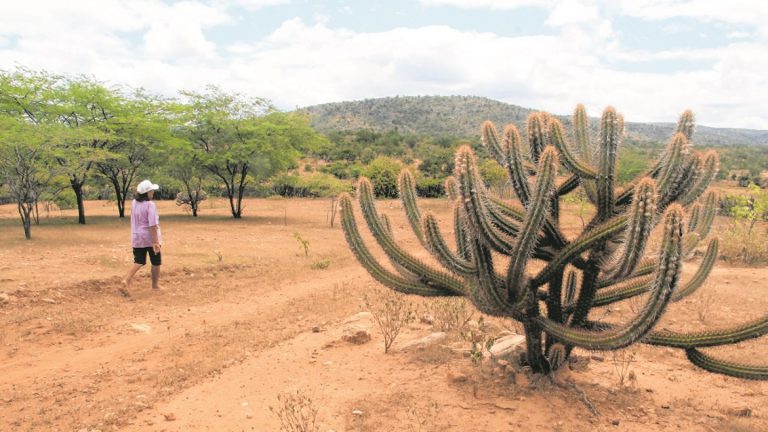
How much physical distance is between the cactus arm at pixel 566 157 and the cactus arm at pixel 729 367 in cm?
171

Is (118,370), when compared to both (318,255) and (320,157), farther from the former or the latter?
(320,157)

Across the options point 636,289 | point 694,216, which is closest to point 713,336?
point 636,289

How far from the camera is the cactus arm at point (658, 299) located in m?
3.33

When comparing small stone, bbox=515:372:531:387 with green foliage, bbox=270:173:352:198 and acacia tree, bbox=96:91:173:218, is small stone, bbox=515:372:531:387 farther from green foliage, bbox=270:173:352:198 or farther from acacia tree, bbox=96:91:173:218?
green foliage, bbox=270:173:352:198

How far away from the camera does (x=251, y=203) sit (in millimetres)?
30969

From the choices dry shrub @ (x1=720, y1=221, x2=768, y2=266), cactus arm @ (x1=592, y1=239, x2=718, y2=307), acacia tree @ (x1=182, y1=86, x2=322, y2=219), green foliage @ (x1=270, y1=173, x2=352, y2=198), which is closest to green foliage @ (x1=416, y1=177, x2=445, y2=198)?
green foliage @ (x1=270, y1=173, x2=352, y2=198)

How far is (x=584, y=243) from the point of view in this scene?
3.95 m

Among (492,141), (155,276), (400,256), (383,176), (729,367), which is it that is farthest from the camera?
(383,176)

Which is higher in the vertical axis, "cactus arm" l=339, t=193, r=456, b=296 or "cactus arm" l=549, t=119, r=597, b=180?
"cactus arm" l=549, t=119, r=597, b=180

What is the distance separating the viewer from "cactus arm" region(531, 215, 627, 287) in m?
3.82

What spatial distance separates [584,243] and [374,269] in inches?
76.1

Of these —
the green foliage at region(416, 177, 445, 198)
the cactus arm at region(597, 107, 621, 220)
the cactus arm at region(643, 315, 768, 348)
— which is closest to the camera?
the cactus arm at region(643, 315, 768, 348)

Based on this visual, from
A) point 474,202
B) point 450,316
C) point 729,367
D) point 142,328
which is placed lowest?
point 142,328

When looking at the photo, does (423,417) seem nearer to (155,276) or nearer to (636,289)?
(636,289)
